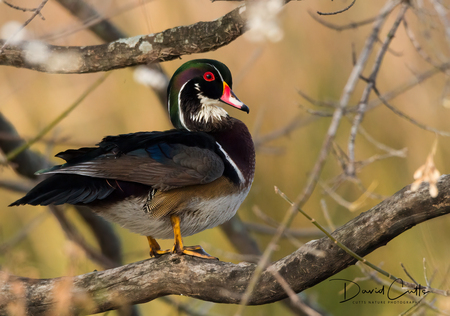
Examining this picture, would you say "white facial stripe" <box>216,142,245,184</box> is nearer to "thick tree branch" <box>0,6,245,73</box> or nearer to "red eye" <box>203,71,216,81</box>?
"red eye" <box>203,71,216,81</box>

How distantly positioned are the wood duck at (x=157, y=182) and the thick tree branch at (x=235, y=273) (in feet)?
0.33

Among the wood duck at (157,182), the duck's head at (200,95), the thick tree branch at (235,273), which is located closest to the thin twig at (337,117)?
the thick tree branch at (235,273)

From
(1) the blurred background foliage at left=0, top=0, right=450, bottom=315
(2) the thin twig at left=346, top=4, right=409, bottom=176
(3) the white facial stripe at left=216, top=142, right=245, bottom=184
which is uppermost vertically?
(1) the blurred background foliage at left=0, top=0, right=450, bottom=315

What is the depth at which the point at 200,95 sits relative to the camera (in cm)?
187

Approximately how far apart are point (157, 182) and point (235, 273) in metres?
0.38

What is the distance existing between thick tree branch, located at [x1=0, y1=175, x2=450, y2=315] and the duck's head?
0.59 m

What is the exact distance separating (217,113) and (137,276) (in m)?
0.72

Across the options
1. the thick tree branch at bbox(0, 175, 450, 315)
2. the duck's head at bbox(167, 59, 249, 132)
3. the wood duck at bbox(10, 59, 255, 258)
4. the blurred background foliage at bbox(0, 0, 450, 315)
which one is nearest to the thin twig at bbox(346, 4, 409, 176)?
the thick tree branch at bbox(0, 175, 450, 315)

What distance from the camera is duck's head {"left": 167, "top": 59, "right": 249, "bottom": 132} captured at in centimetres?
184

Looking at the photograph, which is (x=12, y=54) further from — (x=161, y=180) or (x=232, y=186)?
(x=232, y=186)

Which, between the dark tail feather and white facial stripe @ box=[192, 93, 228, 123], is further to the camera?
white facial stripe @ box=[192, 93, 228, 123]

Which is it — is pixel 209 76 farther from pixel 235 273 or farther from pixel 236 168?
pixel 235 273

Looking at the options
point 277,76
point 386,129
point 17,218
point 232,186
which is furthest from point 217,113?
point 17,218

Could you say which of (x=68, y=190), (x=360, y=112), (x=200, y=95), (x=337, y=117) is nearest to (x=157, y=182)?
(x=68, y=190)
